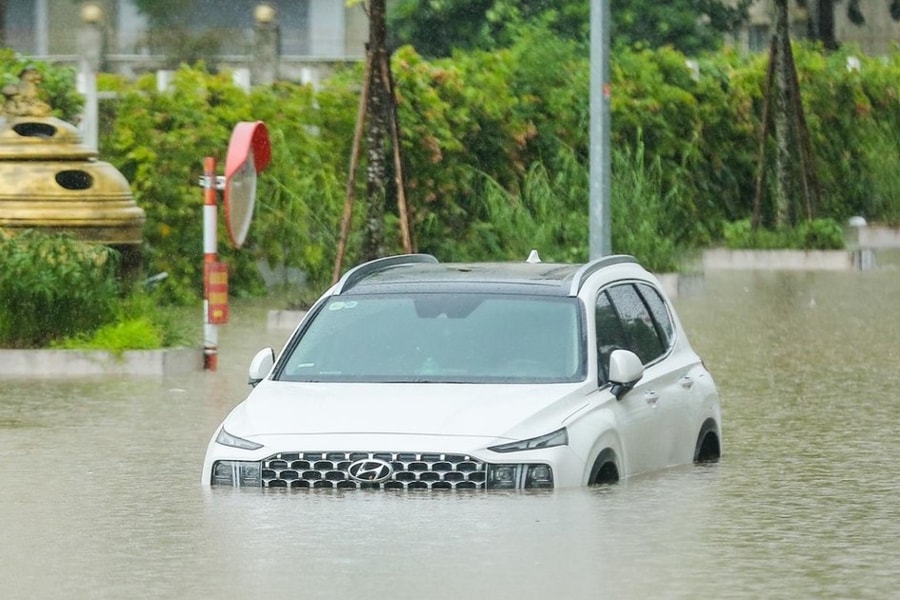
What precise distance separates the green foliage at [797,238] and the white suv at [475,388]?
21.8 meters

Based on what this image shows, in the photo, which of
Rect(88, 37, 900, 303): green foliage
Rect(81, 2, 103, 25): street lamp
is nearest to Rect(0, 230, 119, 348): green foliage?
Rect(88, 37, 900, 303): green foliage

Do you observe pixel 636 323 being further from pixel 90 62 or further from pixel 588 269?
pixel 90 62

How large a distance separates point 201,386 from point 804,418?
4.75m

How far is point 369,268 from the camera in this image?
12578 mm

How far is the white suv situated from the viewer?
10680 millimetres

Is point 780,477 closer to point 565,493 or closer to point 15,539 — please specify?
point 565,493

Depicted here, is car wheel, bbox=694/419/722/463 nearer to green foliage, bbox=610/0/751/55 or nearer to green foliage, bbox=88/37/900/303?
green foliage, bbox=88/37/900/303

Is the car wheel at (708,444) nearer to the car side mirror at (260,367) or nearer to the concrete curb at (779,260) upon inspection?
the car side mirror at (260,367)

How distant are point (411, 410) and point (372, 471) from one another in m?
0.40

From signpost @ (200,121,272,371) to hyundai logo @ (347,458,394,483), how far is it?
9134 millimetres

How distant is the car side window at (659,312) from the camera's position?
1266 cm

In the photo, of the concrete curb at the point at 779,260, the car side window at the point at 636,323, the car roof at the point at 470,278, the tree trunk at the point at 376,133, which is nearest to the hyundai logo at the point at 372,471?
the car roof at the point at 470,278

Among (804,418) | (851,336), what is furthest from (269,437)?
(851,336)

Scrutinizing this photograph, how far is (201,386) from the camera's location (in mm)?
18359
